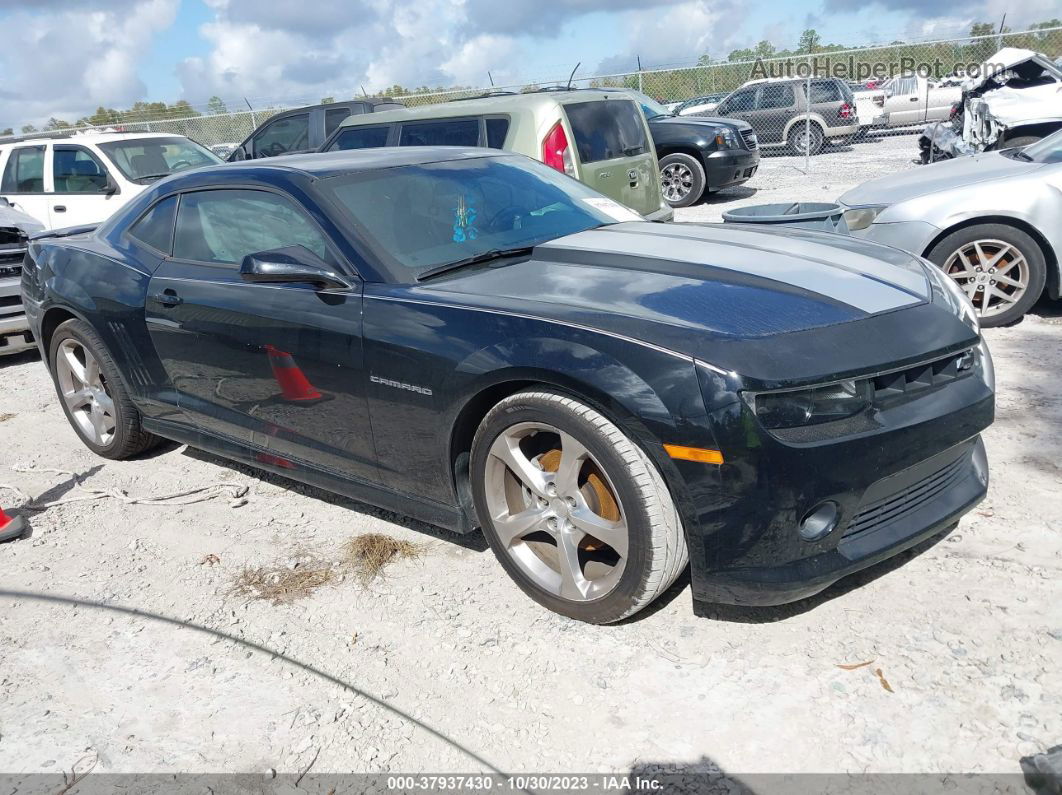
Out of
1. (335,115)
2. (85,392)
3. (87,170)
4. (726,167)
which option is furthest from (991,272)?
(335,115)

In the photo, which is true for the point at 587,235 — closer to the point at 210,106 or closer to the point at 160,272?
the point at 160,272

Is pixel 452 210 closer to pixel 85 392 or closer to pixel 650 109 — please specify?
pixel 85 392

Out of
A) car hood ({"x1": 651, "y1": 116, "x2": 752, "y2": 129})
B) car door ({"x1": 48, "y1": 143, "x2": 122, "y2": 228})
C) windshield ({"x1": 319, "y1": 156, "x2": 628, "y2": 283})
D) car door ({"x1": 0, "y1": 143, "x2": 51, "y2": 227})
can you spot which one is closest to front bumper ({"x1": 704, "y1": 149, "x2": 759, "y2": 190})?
car hood ({"x1": 651, "y1": 116, "x2": 752, "y2": 129})

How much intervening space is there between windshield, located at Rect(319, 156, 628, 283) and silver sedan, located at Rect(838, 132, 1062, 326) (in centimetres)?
237

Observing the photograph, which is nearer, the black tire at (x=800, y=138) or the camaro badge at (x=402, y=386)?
the camaro badge at (x=402, y=386)

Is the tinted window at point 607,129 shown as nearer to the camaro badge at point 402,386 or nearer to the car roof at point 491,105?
the car roof at point 491,105

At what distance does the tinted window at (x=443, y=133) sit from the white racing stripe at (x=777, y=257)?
4390 millimetres

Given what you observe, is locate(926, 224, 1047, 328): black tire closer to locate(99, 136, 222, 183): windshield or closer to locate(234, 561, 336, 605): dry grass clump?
locate(234, 561, 336, 605): dry grass clump

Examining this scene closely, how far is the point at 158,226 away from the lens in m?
4.34

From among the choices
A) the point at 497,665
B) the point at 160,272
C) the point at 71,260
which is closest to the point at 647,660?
the point at 497,665

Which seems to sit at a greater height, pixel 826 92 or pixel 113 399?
pixel 826 92

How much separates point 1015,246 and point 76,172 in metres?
9.86

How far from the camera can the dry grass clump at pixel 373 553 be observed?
11.5ft

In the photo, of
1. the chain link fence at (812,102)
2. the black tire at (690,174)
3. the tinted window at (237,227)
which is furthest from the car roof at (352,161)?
the chain link fence at (812,102)
